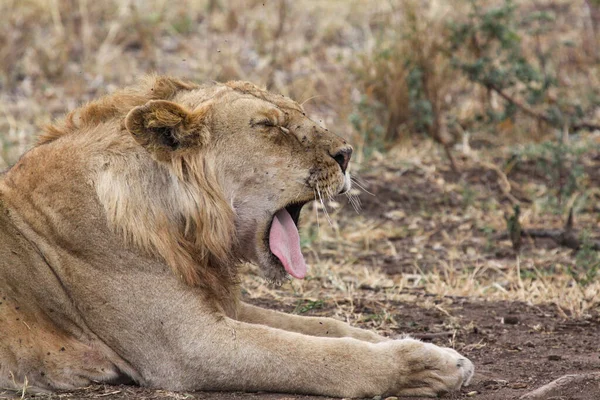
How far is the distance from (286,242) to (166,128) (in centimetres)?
64

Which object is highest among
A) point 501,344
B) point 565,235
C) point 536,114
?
point 536,114

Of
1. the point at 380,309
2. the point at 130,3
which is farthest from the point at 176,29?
the point at 380,309

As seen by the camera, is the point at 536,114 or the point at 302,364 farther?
the point at 536,114

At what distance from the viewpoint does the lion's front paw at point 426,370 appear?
11.6 feet

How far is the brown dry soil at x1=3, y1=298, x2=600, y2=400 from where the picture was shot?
353cm

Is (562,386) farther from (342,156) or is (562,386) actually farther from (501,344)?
(342,156)

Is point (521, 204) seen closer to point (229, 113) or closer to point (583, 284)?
point (583, 284)

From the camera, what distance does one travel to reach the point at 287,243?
382 cm

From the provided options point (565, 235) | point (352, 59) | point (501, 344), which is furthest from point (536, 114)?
point (501, 344)

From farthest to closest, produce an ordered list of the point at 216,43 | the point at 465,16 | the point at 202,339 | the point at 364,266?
the point at 216,43
the point at 465,16
the point at 364,266
the point at 202,339

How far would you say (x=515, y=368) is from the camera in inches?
158

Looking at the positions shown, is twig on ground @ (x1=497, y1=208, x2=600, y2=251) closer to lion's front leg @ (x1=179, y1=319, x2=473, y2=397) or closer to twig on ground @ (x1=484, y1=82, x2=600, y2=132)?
twig on ground @ (x1=484, y1=82, x2=600, y2=132)

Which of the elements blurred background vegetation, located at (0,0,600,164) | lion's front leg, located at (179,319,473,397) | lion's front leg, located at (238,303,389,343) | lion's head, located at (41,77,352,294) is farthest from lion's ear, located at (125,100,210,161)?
blurred background vegetation, located at (0,0,600,164)

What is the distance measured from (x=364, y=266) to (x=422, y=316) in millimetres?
1078
